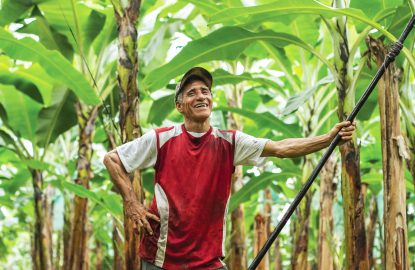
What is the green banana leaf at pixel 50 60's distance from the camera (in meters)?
3.22

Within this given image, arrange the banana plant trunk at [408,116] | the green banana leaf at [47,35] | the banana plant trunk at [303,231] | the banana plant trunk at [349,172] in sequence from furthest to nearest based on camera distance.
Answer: the green banana leaf at [47,35] → the banana plant trunk at [303,231] → the banana plant trunk at [408,116] → the banana plant trunk at [349,172]

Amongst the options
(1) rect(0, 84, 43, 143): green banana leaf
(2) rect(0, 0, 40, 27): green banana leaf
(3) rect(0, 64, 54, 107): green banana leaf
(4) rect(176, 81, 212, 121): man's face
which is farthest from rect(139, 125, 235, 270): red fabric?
(1) rect(0, 84, 43, 143): green banana leaf

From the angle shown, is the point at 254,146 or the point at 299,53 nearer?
the point at 254,146

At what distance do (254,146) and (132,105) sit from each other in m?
1.12

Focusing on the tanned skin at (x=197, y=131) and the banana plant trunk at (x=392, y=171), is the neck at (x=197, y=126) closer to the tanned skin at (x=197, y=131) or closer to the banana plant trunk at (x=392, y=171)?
the tanned skin at (x=197, y=131)

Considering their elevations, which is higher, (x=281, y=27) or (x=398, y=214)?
(x=281, y=27)

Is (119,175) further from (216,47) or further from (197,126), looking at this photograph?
(216,47)

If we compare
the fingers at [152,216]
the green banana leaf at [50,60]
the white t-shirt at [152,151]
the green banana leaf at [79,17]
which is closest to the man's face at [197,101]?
the white t-shirt at [152,151]

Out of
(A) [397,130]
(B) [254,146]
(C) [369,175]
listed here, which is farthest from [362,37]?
(C) [369,175]

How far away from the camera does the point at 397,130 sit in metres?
2.17

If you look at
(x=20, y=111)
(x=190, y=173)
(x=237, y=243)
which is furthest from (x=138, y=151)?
(x=20, y=111)

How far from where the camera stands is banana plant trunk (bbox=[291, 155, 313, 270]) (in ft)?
10.4

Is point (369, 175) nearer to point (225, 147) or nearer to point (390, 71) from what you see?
point (390, 71)

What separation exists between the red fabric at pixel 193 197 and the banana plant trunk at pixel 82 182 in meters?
1.92
